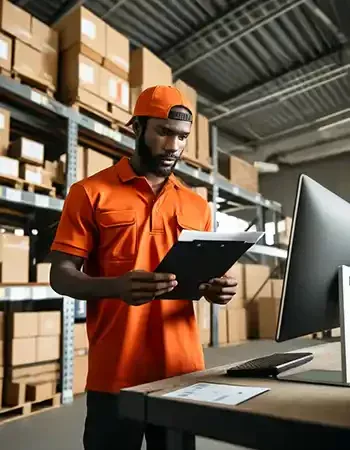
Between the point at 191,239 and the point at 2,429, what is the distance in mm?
1956

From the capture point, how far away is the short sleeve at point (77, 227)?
1078mm

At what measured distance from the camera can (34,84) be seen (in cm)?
287

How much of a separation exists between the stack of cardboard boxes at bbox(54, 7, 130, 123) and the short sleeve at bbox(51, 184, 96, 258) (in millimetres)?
2086

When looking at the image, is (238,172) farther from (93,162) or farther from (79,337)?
(79,337)

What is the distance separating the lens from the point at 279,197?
7.26 metres

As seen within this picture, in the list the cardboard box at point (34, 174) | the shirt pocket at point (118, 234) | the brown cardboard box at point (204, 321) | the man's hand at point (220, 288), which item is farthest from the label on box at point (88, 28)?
the brown cardboard box at point (204, 321)

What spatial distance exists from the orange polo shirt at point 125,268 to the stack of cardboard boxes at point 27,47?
75.6 inches

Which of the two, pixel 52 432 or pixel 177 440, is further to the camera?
pixel 52 432

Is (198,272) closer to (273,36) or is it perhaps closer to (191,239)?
(191,239)

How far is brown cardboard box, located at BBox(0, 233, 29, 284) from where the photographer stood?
2592 millimetres

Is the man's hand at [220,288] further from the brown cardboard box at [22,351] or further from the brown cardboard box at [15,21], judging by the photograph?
the brown cardboard box at [15,21]

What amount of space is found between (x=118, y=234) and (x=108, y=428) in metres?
0.45

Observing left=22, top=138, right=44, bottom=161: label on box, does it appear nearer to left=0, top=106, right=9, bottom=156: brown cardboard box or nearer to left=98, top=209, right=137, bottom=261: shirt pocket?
left=0, top=106, right=9, bottom=156: brown cardboard box

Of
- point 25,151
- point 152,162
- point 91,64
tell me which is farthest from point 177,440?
point 91,64
